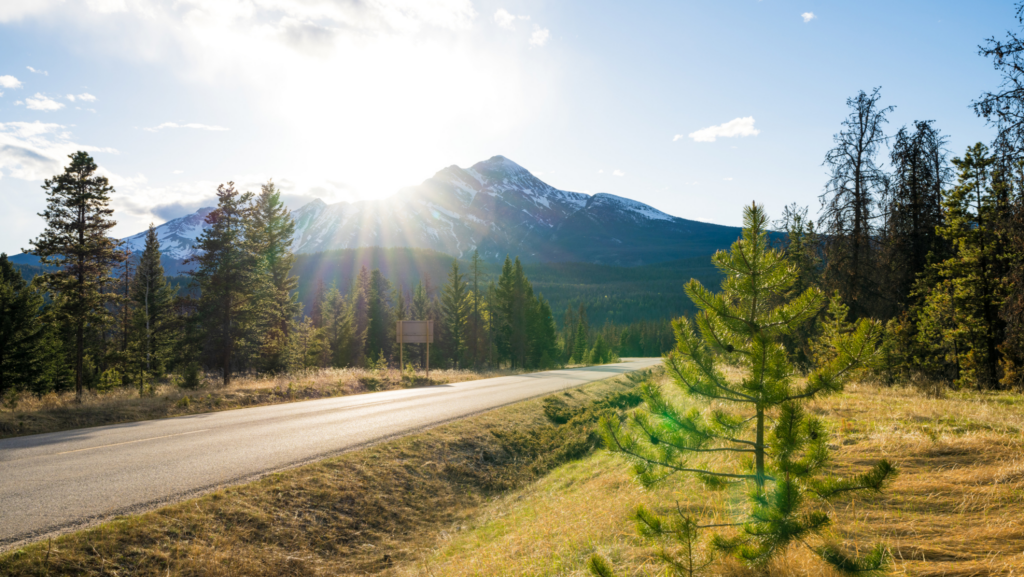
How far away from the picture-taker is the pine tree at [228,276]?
23688 mm

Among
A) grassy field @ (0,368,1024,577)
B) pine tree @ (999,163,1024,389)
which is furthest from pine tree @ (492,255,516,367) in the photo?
grassy field @ (0,368,1024,577)

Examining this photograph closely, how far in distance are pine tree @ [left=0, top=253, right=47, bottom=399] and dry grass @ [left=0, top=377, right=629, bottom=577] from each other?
1046 inches

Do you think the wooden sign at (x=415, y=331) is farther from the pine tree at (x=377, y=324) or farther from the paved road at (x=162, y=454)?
the pine tree at (x=377, y=324)

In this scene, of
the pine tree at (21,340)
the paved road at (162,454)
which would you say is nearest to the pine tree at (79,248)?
the pine tree at (21,340)

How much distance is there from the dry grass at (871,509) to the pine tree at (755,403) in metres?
0.48

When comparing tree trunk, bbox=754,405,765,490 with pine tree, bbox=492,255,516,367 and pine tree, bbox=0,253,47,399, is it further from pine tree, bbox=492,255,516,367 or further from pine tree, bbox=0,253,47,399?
pine tree, bbox=492,255,516,367

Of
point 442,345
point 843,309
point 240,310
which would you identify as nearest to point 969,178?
point 843,309

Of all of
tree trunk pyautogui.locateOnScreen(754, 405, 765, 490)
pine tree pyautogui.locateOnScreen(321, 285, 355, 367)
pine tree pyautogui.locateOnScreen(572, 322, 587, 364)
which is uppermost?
tree trunk pyautogui.locateOnScreen(754, 405, 765, 490)

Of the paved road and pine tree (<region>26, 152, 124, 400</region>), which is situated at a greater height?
pine tree (<region>26, 152, 124, 400</region>)

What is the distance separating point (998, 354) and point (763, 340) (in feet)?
69.7

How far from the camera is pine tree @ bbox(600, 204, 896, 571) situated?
3.14 meters

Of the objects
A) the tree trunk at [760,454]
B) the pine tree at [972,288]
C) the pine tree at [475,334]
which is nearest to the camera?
the tree trunk at [760,454]

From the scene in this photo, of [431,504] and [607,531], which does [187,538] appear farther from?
[607,531]

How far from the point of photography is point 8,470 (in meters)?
7.12
